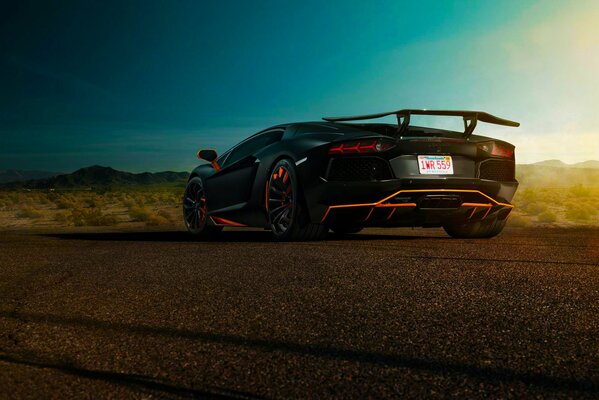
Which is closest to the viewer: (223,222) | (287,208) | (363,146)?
(363,146)

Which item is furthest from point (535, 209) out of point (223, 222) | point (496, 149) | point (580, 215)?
point (223, 222)

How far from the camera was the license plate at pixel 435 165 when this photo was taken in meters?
6.94

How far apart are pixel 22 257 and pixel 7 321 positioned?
3729 millimetres

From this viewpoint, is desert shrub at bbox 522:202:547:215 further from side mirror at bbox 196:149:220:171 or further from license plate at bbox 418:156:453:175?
license plate at bbox 418:156:453:175

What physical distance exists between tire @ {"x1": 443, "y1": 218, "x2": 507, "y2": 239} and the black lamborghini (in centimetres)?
→ 10

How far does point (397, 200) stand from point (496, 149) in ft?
5.25

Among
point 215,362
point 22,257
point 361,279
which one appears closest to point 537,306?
point 361,279

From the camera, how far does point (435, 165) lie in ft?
22.9

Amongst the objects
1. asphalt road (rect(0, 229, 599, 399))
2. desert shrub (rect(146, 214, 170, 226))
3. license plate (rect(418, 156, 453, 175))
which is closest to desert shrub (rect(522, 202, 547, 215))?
desert shrub (rect(146, 214, 170, 226))

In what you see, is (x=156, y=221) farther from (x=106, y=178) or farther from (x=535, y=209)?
(x=106, y=178)

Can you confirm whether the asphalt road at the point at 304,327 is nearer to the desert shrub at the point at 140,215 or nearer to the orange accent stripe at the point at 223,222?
the orange accent stripe at the point at 223,222

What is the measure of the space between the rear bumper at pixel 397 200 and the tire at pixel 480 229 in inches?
44.1

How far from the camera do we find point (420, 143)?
699 centimetres

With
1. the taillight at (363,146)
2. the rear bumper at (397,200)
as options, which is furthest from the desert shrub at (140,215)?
the taillight at (363,146)
